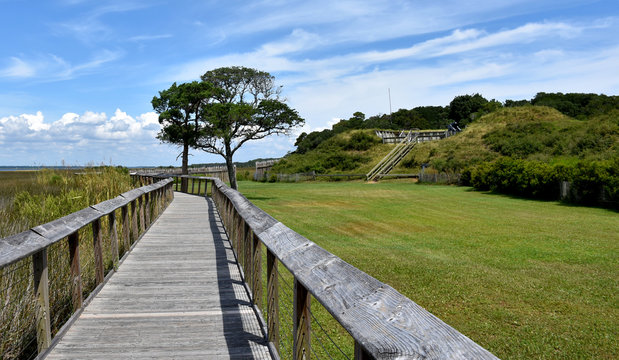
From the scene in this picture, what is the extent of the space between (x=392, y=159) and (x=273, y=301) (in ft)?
165

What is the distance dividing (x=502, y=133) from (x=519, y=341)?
46.9 meters

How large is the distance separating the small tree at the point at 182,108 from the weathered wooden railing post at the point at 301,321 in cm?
3082

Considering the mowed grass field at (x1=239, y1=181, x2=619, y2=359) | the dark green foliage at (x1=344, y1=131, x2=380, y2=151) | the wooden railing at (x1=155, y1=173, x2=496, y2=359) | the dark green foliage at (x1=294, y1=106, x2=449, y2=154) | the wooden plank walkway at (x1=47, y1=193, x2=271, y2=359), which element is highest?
the dark green foliage at (x1=294, y1=106, x2=449, y2=154)

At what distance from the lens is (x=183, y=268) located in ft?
22.6

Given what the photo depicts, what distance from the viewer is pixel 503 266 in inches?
381

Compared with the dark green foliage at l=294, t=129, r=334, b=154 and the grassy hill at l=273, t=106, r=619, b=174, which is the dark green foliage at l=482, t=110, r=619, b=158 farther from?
the dark green foliage at l=294, t=129, r=334, b=154

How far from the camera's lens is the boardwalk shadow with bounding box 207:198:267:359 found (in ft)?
13.0

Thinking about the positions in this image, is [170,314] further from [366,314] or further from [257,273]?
[366,314]

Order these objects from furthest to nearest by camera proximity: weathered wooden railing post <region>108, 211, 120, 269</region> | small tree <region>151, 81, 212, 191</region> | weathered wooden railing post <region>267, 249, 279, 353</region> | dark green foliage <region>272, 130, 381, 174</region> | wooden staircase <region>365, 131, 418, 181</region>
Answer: dark green foliage <region>272, 130, 381, 174</region> → wooden staircase <region>365, 131, 418, 181</region> → small tree <region>151, 81, 212, 191</region> → weathered wooden railing post <region>108, 211, 120, 269</region> → weathered wooden railing post <region>267, 249, 279, 353</region>

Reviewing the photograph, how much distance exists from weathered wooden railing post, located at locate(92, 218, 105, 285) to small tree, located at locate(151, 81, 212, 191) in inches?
1087

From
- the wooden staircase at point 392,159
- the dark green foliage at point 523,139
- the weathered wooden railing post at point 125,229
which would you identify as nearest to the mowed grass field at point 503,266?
the weathered wooden railing post at point 125,229

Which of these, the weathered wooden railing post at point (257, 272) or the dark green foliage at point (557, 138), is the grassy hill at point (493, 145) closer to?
the dark green foliage at point (557, 138)

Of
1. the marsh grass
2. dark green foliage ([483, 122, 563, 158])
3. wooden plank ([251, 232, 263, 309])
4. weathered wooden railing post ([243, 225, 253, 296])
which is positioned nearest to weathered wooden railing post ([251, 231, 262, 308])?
wooden plank ([251, 232, 263, 309])

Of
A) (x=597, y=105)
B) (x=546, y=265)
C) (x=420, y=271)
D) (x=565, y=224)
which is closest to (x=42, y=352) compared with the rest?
(x=420, y=271)
